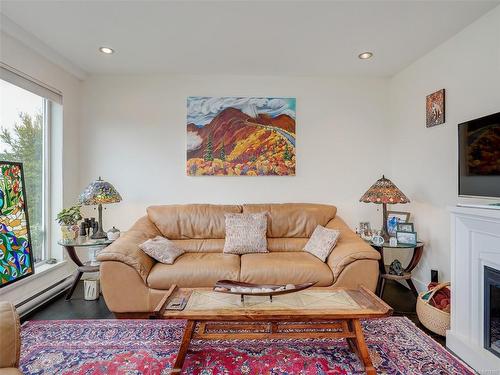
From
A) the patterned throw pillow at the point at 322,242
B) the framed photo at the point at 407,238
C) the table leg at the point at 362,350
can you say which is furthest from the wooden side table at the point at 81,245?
the framed photo at the point at 407,238

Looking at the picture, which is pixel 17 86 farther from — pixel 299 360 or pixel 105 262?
pixel 299 360

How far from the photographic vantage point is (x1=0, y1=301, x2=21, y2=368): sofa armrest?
1144 millimetres

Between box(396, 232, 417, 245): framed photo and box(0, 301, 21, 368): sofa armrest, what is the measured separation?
3029 millimetres

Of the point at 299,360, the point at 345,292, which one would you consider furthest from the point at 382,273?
the point at 299,360

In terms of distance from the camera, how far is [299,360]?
5.89ft

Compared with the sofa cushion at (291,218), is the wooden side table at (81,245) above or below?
below

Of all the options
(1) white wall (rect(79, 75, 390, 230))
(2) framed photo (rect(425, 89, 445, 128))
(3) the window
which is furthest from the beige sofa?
(2) framed photo (rect(425, 89, 445, 128))

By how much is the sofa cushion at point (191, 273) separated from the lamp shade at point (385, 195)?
1.61 meters

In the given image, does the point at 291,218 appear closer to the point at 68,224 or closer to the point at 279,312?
the point at 279,312

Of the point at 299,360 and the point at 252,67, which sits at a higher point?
the point at 252,67

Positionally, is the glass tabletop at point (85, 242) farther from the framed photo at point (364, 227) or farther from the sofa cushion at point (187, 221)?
the framed photo at point (364, 227)

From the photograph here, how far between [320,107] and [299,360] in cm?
285

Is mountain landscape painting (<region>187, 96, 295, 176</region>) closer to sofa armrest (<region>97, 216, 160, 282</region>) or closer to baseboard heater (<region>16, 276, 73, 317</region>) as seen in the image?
sofa armrest (<region>97, 216, 160, 282</region>)

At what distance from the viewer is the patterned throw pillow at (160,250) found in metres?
2.50
